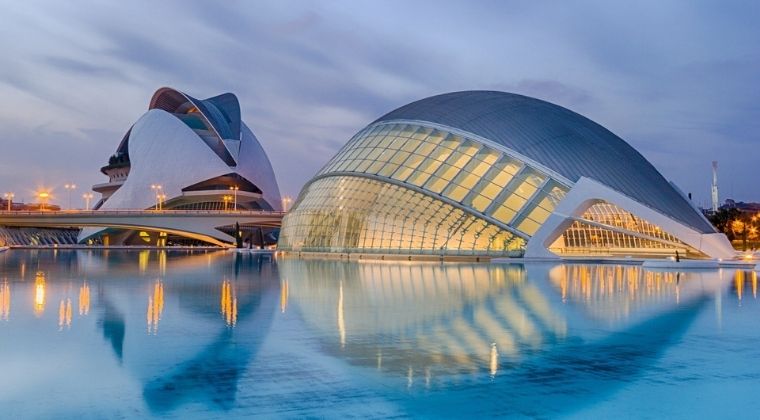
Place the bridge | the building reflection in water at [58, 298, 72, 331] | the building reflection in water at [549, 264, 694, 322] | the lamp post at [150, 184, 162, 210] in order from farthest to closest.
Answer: the lamp post at [150, 184, 162, 210], the bridge, the building reflection in water at [549, 264, 694, 322], the building reflection in water at [58, 298, 72, 331]

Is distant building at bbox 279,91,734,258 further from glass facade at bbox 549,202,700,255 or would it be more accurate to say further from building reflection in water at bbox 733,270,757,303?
building reflection in water at bbox 733,270,757,303

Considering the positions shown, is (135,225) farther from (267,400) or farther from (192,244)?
(267,400)

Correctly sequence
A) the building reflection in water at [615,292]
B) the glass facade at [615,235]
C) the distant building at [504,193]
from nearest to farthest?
the building reflection in water at [615,292]
the distant building at [504,193]
the glass facade at [615,235]

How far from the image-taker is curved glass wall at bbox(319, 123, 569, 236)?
122 ft

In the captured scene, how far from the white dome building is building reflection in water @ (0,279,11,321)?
6929 cm

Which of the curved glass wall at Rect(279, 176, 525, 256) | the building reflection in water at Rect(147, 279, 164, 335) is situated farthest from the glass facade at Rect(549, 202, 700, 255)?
the building reflection in water at Rect(147, 279, 164, 335)

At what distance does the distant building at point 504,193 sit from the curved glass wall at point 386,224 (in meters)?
0.06

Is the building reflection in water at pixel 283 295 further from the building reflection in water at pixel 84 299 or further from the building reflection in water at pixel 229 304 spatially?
the building reflection in water at pixel 84 299

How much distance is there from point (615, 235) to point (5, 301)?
30904 millimetres

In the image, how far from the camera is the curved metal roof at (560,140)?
3825cm

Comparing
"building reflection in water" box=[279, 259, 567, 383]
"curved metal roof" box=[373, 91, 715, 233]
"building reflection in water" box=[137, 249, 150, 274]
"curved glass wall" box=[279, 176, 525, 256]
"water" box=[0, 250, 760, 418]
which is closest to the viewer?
"water" box=[0, 250, 760, 418]

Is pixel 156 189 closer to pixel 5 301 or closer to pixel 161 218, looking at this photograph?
pixel 161 218

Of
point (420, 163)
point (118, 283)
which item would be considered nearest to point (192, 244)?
point (420, 163)

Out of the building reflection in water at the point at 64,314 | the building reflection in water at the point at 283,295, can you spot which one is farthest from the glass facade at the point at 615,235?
the building reflection in water at the point at 64,314
